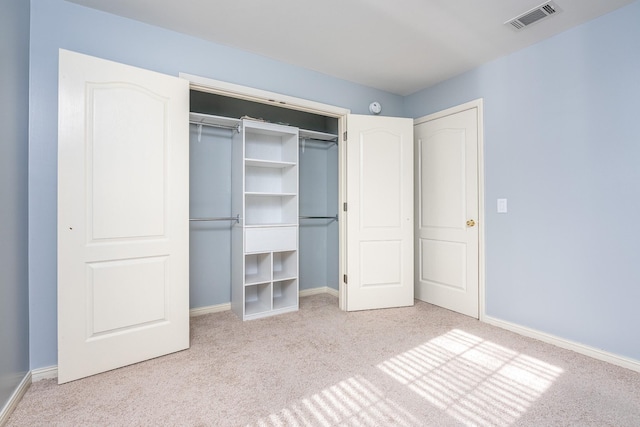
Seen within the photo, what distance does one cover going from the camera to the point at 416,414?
1568mm

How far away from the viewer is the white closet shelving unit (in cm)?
301

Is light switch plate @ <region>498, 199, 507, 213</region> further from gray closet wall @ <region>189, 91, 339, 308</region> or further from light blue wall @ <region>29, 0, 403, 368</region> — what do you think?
light blue wall @ <region>29, 0, 403, 368</region>

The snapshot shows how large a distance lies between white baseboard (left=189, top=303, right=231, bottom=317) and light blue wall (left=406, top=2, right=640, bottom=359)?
264 cm

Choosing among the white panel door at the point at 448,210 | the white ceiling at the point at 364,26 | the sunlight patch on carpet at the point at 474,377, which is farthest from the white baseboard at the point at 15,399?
the white panel door at the point at 448,210

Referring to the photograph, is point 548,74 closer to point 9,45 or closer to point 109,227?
point 109,227

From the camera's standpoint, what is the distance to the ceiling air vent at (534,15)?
2.08 m

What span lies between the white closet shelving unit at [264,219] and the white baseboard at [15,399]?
1.50 metres

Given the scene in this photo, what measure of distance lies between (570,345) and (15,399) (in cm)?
361

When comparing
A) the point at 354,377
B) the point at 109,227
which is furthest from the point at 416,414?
the point at 109,227

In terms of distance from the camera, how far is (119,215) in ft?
6.61

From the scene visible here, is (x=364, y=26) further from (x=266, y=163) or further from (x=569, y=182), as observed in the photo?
(x=569, y=182)

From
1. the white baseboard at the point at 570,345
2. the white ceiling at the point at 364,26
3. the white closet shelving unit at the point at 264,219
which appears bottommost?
the white baseboard at the point at 570,345

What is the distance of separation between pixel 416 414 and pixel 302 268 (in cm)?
244

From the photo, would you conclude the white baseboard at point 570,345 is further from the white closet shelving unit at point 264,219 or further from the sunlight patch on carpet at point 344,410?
the white closet shelving unit at point 264,219
